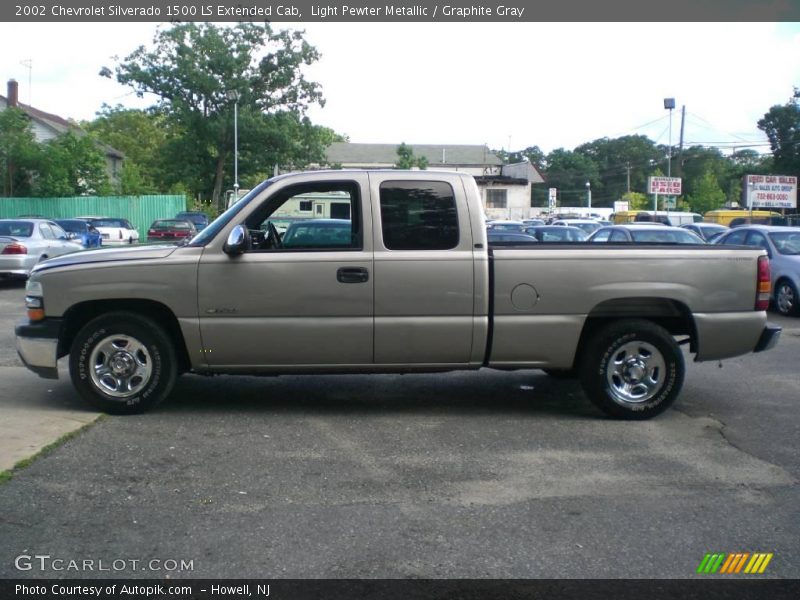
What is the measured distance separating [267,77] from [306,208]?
4581cm

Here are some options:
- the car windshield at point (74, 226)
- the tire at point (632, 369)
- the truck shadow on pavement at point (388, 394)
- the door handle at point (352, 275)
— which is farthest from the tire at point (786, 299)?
the car windshield at point (74, 226)

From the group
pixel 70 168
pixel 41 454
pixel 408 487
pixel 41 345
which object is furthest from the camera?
pixel 70 168

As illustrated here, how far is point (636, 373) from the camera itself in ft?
24.3

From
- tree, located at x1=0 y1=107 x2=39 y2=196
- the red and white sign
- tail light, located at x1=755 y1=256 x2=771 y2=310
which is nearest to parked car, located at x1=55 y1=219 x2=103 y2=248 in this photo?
tree, located at x1=0 y1=107 x2=39 y2=196

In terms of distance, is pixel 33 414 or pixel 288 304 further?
pixel 33 414

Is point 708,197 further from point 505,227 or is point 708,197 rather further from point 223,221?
point 223,221

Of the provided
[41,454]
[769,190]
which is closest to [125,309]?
[41,454]

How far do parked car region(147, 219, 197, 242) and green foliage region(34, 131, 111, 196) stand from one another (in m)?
13.1

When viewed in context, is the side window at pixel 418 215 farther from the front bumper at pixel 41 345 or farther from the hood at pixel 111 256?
the front bumper at pixel 41 345

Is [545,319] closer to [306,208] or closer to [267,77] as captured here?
[306,208]

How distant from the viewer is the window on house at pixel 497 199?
68.4 m

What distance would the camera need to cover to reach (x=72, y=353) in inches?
283

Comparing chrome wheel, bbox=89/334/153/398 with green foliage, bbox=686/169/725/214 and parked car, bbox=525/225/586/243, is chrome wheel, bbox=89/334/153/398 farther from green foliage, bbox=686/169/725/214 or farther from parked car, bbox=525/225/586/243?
green foliage, bbox=686/169/725/214

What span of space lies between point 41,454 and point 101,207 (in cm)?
4067
